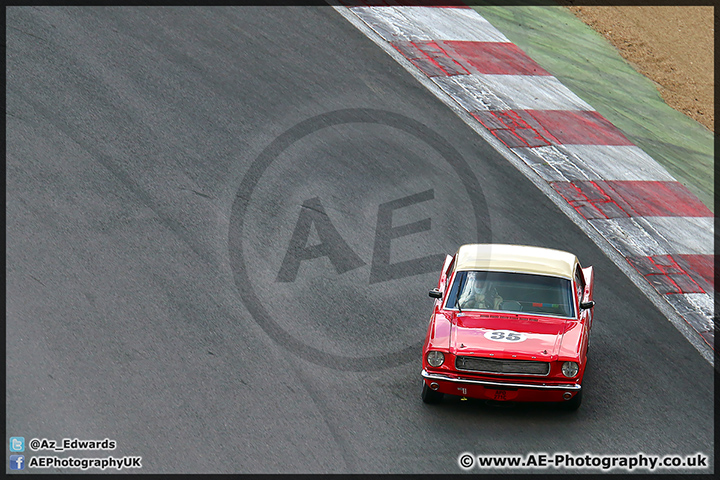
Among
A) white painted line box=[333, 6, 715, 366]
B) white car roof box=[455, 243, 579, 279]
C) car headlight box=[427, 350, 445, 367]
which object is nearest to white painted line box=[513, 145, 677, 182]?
white painted line box=[333, 6, 715, 366]

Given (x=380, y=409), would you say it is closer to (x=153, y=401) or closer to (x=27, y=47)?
(x=153, y=401)

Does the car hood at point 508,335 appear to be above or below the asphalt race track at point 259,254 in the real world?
above

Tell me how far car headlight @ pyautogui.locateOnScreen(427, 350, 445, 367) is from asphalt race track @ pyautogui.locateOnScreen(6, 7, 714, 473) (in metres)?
0.55

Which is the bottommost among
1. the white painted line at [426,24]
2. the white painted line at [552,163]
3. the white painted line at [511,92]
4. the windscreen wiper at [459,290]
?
the windscreen wiper at [459,290]

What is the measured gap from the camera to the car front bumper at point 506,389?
7.62m

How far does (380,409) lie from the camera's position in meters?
7.99

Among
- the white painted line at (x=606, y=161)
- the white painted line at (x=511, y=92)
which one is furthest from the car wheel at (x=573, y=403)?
the white painted line at (x=511, y=92)

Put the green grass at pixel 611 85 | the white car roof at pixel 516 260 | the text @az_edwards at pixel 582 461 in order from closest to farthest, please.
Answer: the text @az_edwards at pixel 582 461, the white car roof at pixel 516 260, the green grass at pixel 611 85

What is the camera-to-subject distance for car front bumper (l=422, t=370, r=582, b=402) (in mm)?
7621

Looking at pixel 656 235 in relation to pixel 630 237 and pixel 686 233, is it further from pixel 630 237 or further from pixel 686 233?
pixel 686 233

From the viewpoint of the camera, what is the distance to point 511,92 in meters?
14.0

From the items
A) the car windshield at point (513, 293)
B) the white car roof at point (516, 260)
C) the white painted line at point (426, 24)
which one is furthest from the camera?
the white painted line at point (426, 24)

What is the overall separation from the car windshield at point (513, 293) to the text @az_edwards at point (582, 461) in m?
1.56

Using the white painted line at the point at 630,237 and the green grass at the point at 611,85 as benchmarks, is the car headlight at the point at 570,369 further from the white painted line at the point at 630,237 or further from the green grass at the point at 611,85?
the green grass at the point at 611,85
